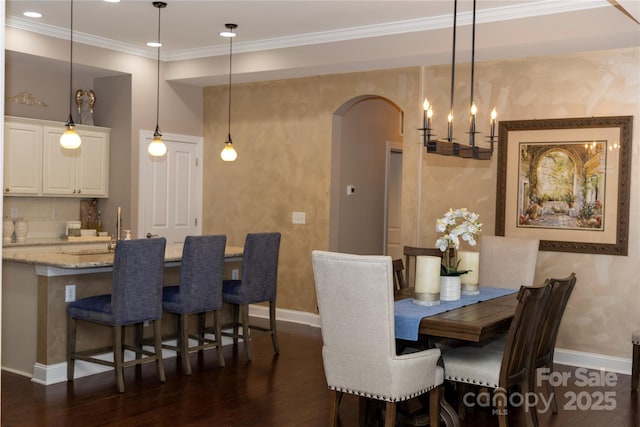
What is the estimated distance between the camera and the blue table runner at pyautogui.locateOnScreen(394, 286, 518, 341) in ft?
11.7

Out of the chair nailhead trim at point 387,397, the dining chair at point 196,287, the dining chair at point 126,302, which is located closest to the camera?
the chair nailhead trim at point 387,397

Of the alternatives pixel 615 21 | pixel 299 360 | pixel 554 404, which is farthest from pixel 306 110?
pixel 554 404

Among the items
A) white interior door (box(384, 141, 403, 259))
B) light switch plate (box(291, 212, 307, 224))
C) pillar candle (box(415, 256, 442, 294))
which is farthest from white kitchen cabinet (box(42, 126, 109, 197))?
pillar candle (box(415, 256, 442, 294))

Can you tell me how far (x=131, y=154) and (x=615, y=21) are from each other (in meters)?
4.93

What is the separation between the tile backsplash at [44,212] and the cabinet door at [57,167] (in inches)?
10.9

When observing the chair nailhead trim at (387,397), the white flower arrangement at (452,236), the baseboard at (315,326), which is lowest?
the baseboard at (315,326)

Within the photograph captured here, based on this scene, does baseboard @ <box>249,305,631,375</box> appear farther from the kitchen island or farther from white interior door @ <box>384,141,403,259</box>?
the kitchen island

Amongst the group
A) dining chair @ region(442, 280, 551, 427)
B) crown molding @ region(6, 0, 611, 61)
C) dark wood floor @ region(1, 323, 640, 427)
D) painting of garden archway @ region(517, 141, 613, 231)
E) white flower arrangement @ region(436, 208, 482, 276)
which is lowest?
dark wood floor @ region(1, 323, 640, 427)

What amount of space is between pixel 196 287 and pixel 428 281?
1.98 meters

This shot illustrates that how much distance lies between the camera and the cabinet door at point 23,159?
6543 mm

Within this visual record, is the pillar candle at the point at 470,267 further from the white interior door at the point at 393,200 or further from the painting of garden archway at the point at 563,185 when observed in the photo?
the white interior door at the point at 393,200

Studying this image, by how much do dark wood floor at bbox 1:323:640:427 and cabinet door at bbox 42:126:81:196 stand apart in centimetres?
252

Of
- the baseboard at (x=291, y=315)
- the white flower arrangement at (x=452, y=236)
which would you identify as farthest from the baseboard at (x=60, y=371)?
the white flower arrangement at (x=452, y=236)

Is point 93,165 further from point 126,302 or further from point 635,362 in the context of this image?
point 635,362
